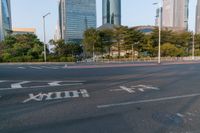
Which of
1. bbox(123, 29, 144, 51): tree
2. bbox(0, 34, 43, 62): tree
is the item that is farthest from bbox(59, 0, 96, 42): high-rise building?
bbox(123, 29, 144, 51): tree

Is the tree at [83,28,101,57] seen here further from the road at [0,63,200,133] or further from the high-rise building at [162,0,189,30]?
the high-rise building at [162,0,189,30]

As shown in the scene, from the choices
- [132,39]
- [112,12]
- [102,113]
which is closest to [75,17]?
[132,39]

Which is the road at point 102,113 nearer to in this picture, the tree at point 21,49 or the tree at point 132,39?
the tree at point 21,49

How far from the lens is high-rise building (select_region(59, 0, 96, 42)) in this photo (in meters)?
107

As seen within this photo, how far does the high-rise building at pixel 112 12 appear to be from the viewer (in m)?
177

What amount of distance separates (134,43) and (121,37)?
12.0 ft

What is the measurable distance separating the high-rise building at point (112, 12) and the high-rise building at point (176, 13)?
42.0 meters

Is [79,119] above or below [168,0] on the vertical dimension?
below

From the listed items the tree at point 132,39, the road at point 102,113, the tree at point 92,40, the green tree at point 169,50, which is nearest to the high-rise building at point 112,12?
the green tree at point 169,50

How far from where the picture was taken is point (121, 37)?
61.2 meters

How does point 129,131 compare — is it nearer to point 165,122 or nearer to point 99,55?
point 165,122

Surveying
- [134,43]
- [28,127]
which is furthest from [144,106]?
[134,43]

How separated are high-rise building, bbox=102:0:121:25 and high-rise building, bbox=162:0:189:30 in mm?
41994

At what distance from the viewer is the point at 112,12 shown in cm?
17875
